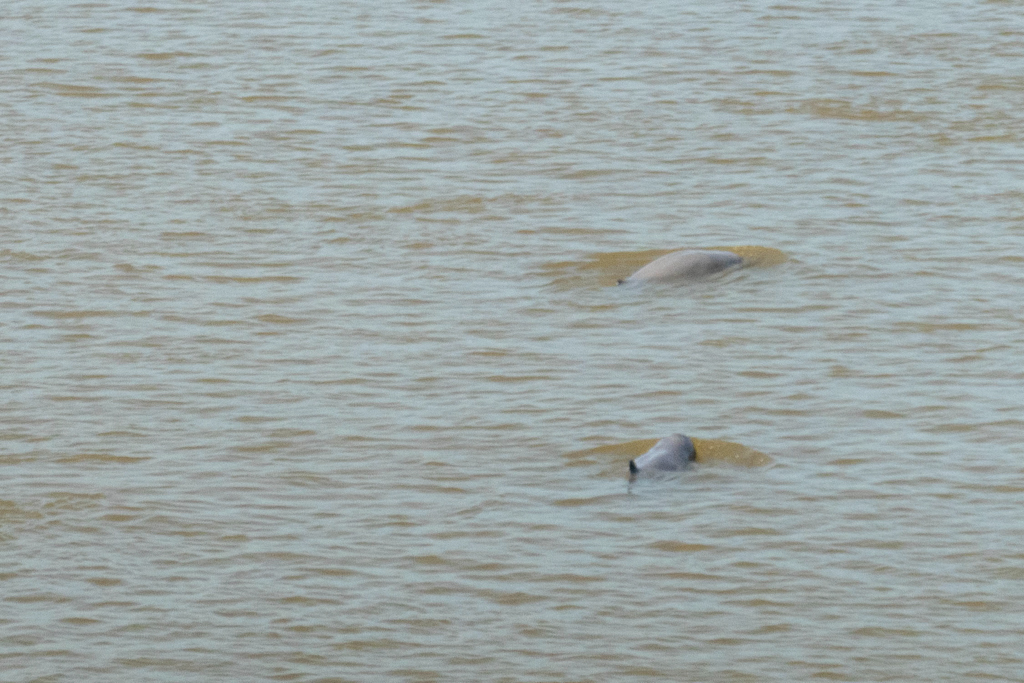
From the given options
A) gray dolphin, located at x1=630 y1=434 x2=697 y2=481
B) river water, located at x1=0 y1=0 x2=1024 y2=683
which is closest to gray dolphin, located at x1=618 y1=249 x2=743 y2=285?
river water, located at x1=0 y1=0 x2=1024 y2=683

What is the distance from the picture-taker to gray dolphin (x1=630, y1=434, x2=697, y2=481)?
11.1m

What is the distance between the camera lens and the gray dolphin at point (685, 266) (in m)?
14.5

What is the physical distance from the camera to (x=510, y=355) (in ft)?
43.2

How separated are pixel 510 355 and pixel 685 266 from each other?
6.38ft

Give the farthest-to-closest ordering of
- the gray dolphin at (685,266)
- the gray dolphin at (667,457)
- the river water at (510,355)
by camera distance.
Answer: the gray dolphin at (685,266)
the gray dolphin at (667,457)
the river water at (510,355)

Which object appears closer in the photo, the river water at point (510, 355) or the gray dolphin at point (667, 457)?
the river water at point (510, 355)

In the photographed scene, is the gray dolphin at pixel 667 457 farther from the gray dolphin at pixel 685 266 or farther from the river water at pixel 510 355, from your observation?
the gray dolphin at pixel 685 266

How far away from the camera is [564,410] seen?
1220 cm

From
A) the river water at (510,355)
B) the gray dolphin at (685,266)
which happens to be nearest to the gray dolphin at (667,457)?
the river water at (510,355)

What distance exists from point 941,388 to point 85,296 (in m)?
5.94

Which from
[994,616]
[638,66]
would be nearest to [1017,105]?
[638,66]

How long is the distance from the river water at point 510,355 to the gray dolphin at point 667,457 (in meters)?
0.14

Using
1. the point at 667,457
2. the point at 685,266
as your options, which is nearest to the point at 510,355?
the point at 685,266

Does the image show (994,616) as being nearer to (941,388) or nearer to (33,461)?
(941,388)
